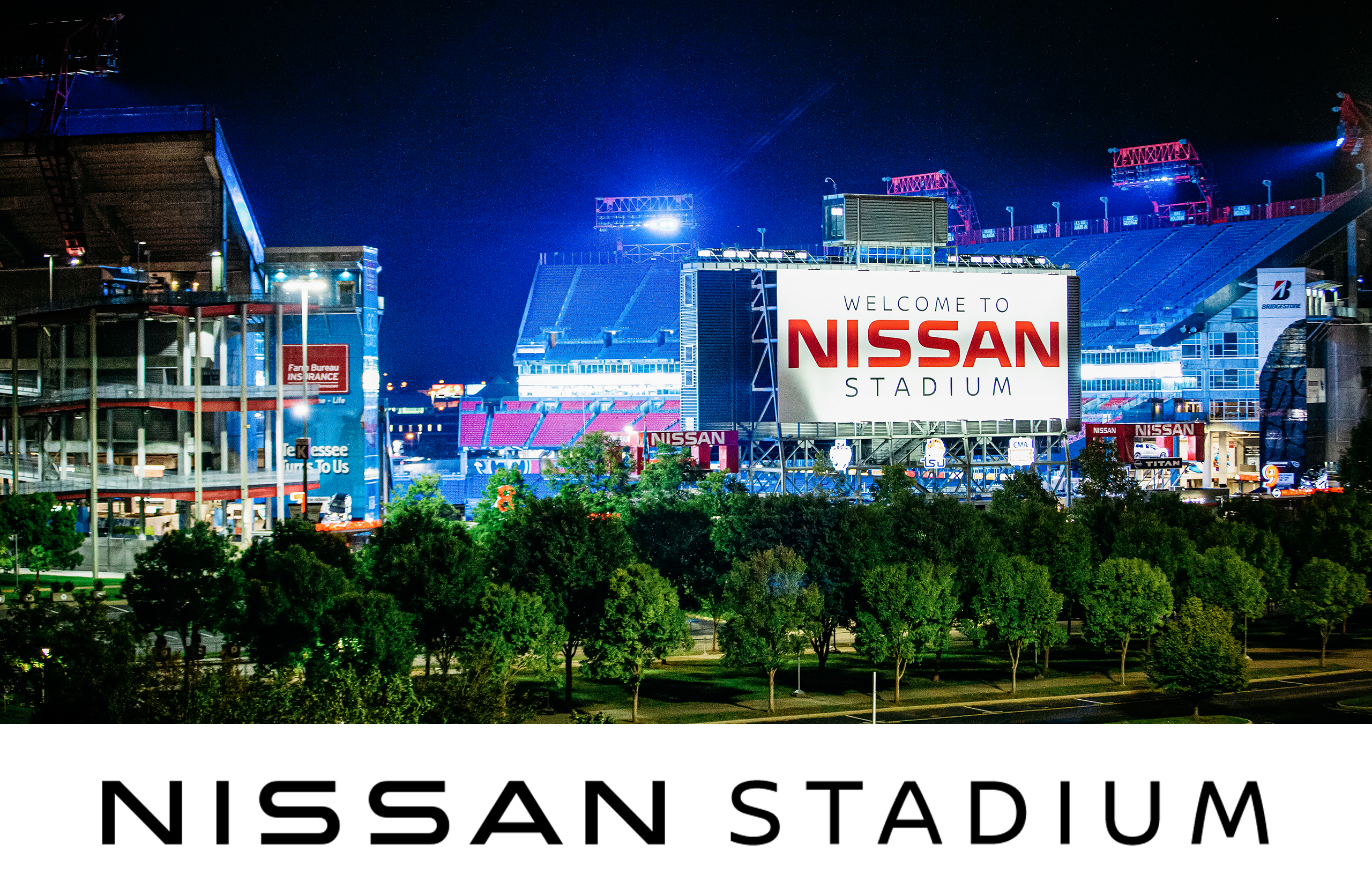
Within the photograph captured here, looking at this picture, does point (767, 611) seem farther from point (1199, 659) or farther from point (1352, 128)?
point (1352, 128)

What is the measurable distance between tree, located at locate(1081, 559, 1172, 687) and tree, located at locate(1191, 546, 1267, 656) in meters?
1.33

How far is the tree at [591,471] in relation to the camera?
33.8 m

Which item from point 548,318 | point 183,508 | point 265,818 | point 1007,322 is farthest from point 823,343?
point 548,318

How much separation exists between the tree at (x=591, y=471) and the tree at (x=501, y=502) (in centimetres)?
178

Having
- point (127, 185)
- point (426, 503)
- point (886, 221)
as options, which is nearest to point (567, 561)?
point (426, 503)

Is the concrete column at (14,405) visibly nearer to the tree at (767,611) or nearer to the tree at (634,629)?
the tree at (634,629)

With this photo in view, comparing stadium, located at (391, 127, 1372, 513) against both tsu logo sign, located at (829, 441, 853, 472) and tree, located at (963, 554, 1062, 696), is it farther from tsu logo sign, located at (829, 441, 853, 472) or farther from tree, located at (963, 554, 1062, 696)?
tree, located at (963, 554, 1062, 696)

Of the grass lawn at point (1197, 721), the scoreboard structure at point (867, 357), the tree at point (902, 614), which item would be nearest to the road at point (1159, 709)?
the grass lawn at point (1197, 721)

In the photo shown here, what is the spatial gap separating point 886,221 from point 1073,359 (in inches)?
305

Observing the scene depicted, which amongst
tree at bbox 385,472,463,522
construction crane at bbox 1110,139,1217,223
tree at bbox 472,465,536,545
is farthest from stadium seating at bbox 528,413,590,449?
construction crane at bbox 1110,139,1217,223

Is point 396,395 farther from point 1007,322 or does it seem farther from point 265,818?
point 265,818

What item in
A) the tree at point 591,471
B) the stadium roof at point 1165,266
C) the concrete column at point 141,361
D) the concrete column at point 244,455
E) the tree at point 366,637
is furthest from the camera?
the stadium roof at point 1165,266

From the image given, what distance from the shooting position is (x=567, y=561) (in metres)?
22.9

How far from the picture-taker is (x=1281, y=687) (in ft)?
73.8
